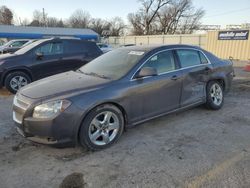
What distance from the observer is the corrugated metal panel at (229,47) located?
2041cm

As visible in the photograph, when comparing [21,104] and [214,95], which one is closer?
[21,104]

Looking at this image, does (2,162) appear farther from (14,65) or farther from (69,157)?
(14,65)

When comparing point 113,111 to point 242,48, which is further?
point 242,48

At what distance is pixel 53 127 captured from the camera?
3.28 meters

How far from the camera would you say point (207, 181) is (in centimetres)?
288

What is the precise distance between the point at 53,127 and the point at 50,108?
0.26 metres

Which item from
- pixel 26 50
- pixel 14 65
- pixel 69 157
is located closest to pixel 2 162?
pixel 69 157

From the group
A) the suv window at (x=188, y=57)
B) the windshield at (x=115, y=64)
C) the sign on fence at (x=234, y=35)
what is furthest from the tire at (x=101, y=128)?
the sign on fence at (x=234, y=35)

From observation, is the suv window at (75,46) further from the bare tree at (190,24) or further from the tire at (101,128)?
the bare tree at (190,24)

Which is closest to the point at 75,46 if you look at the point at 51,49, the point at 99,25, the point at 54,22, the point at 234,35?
the point at 51,49

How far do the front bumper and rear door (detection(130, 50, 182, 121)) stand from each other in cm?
104

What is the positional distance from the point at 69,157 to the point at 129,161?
85cm

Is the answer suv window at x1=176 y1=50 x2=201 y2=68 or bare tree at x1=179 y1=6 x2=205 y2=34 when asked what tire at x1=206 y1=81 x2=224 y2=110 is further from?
bare tree at x1=179 y1=6 x2=205 y2=34

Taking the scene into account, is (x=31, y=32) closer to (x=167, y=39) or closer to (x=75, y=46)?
(x=167, y=39)
